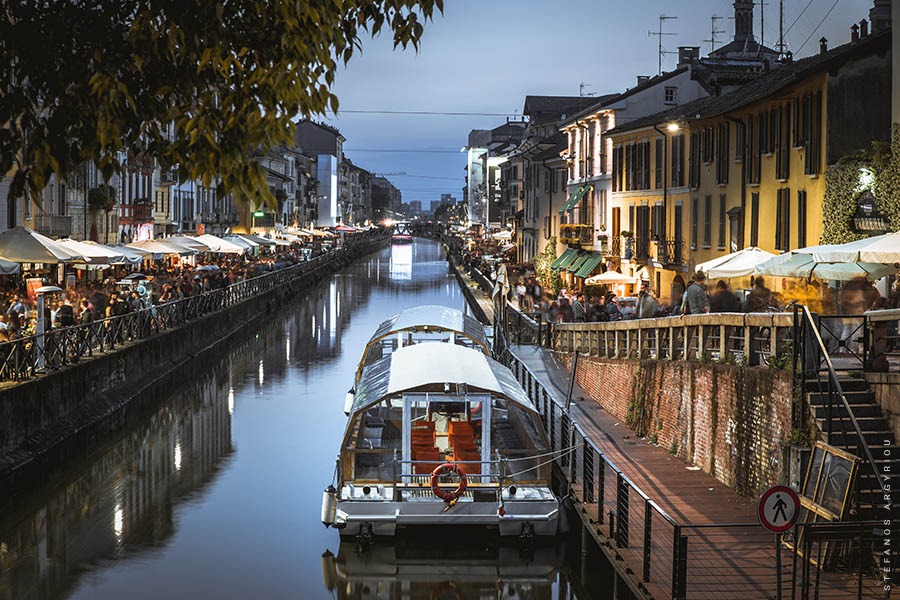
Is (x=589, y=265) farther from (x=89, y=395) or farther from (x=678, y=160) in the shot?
(x=89, y=395)

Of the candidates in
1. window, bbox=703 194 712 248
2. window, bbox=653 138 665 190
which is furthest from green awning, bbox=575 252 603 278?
window, bbox=703 194 712 248

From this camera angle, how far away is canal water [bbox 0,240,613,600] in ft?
50.8

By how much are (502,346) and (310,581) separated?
2035cm

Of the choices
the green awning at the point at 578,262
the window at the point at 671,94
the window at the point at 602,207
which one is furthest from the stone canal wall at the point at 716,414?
the window at the point at 671,94

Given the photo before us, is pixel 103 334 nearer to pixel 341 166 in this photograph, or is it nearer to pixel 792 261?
pixel 792 261

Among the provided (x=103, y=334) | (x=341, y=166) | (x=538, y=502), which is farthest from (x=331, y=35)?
(x=341, y=166)

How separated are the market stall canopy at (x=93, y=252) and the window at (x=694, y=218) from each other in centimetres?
1887

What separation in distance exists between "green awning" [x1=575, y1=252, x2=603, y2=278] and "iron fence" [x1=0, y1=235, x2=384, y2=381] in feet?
50.7

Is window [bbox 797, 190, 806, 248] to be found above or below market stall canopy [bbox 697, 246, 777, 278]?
above

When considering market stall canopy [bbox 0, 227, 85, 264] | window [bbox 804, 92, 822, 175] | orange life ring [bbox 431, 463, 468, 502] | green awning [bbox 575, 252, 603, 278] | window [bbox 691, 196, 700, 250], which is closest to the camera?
orange life ring [bbox 431, 463, 468, 502]

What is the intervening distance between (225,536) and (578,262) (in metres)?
34.5

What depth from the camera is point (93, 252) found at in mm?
30422

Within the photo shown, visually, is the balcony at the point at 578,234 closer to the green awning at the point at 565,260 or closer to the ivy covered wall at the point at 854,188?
the green awning at the point at 565,260

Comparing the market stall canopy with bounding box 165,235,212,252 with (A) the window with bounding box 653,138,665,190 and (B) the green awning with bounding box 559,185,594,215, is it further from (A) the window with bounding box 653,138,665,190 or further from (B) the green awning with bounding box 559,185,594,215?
(A) the window with bounding box 653,138,665,190
